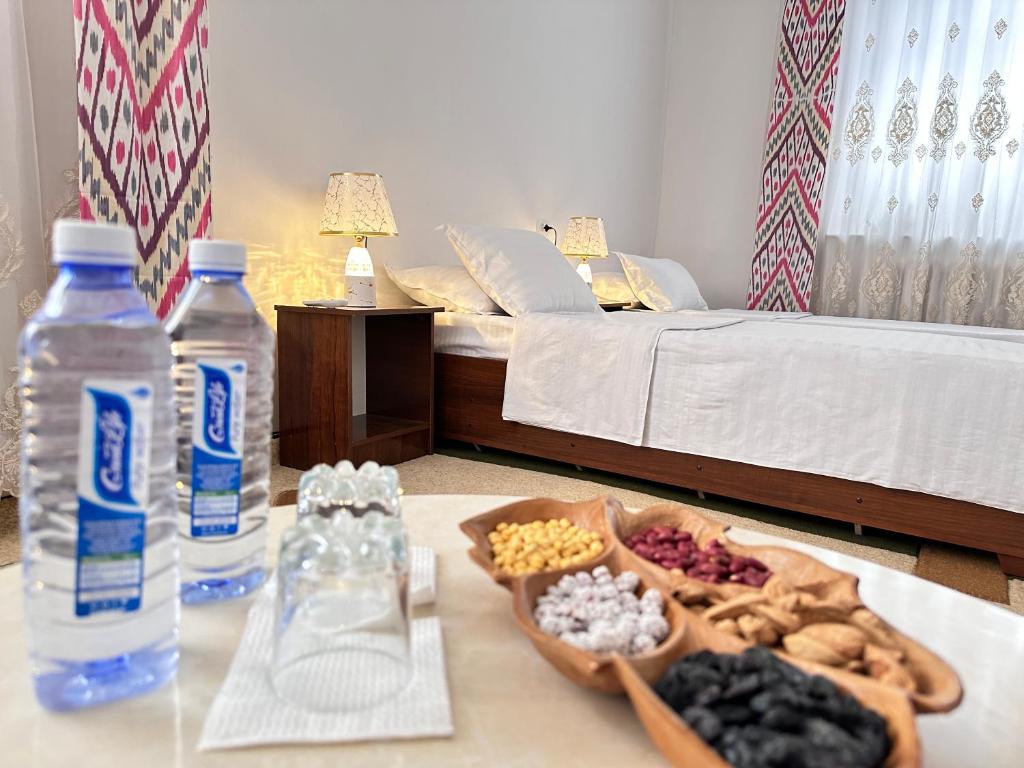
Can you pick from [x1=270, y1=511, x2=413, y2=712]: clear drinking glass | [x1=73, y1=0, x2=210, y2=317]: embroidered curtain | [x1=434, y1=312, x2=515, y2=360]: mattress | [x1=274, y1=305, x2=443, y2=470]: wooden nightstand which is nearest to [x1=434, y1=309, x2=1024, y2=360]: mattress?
[x1=434, y1=312, x2=515, y2=360]: mattress

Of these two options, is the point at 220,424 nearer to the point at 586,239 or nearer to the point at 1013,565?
the point at 1013,565

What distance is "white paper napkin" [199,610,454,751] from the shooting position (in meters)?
0.42

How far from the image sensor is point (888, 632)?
0.47 meters

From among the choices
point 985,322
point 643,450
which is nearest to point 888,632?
point 643,450

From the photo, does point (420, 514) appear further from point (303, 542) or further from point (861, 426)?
point (861, 426)

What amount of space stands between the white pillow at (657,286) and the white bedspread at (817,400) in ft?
3.67

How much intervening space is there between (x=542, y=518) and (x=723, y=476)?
1604mm

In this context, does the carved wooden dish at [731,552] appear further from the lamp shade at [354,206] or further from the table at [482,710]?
the lamp shade at [354,206]

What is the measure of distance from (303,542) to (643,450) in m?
1.96

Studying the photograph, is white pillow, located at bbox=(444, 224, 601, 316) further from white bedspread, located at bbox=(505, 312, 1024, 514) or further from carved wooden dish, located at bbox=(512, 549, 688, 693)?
carved wooden dish, located at bbox=(512, 549, 688, 693)

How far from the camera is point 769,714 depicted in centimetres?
38

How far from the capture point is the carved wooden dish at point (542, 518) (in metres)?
0.61

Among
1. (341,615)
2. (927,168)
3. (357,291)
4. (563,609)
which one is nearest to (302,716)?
(341,615)

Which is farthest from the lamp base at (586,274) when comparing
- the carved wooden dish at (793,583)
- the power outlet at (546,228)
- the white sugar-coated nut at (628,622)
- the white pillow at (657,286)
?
the white sugar-coated nut at (628,622)
